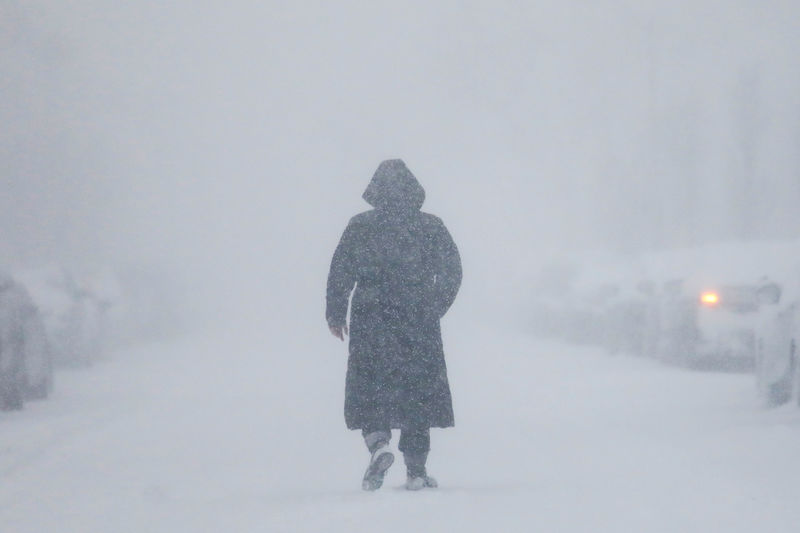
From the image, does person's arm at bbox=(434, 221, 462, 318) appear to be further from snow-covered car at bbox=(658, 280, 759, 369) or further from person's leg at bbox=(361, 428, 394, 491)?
snow-covered car at bbox=(658, 280, 759, 369)

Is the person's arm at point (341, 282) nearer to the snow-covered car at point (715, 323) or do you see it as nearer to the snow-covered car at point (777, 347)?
the snow-covered car at point (777, 347)

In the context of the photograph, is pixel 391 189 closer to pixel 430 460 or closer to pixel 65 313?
pixel 430 460

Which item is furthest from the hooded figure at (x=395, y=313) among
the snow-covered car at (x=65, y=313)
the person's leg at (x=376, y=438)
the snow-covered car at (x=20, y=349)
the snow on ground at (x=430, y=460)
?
the snow-covered car at (x=65, y=313)

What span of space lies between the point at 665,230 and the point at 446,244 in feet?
168

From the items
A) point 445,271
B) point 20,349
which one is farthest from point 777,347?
point 20,349

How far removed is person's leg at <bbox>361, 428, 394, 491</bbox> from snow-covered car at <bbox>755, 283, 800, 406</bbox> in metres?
5.03

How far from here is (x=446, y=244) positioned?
237 inches

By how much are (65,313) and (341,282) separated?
11.1 m

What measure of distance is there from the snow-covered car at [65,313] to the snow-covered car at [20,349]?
297cm

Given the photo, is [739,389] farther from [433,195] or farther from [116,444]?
[433,195]

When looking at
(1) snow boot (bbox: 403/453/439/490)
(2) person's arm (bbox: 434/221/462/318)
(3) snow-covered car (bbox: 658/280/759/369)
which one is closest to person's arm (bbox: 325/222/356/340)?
(2) person's arm (bbox: 434/221/462/318)

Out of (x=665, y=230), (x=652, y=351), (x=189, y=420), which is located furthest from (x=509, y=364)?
(x=665, y=230)

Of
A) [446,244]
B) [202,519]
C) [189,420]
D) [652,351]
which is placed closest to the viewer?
[202,519]

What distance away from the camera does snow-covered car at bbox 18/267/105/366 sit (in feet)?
52.6
